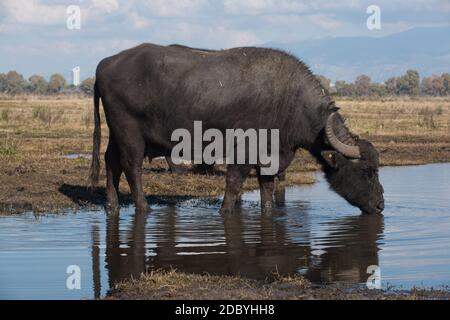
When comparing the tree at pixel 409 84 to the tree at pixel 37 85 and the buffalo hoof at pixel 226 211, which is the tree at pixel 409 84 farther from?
the buffalo hoof at pixel 226 211

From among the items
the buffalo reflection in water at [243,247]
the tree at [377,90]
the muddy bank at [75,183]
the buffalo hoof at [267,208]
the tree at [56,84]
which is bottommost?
the buffalo reflection in water at [243,247]

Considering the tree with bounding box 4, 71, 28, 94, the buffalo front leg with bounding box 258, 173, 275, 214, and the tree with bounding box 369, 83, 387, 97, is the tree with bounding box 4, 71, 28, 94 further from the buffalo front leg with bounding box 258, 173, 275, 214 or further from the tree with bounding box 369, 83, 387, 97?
the buffalo front leg with bounding box 258, 173, 275, 214

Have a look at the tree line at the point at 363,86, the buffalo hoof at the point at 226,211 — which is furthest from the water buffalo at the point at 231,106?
the tree line at the point at 363,86

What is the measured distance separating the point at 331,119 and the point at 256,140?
113 cm

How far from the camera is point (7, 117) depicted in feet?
114

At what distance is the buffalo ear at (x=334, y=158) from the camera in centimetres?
1293

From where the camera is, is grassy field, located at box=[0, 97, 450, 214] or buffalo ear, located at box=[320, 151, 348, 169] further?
grassy field, located at box=[0, 97, 450, 214]

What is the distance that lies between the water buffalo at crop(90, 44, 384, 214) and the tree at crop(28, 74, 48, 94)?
9913 centimetres

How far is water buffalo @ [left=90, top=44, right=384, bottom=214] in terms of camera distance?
12711mm

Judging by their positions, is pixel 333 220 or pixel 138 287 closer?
pixel 138 287

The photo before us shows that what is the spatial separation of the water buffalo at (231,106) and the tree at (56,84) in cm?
10171

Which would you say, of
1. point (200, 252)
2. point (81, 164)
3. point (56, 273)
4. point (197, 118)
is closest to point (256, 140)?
point (197, 118)

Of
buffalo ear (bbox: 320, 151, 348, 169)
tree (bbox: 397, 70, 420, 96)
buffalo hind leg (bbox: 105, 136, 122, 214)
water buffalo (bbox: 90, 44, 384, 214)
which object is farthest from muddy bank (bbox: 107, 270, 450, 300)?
tree (bbox: 397, 70, 420, 96)

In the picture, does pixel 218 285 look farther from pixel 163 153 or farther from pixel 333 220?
pixel 163 153
